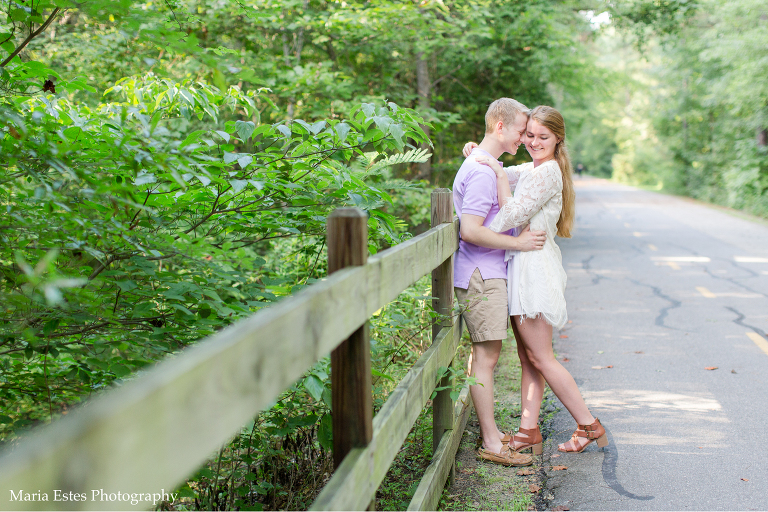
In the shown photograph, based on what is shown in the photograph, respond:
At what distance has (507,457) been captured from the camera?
11.8ft

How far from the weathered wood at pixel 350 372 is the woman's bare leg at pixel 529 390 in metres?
2.09

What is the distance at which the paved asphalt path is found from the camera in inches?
130

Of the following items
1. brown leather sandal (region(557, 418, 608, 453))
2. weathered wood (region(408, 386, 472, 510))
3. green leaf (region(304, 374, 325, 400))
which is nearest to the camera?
green leaf (region(304, 374, 325, 400))

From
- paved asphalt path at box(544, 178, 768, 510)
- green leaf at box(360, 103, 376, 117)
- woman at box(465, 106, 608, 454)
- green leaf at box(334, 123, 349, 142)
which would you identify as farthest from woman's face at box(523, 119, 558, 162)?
paved asphalt path at box(544, 178, 768, 510)

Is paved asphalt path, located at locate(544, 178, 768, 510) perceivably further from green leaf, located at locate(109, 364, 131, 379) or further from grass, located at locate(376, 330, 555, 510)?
green leaf, located at locate(109, 364, 131, 379)

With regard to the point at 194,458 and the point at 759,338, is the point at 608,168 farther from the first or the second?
the point at 194,458

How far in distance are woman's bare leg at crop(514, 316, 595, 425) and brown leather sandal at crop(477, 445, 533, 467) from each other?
1.31 feet

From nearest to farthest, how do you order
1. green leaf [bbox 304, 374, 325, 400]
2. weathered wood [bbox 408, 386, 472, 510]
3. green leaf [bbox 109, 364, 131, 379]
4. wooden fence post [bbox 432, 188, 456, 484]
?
green leaf [bbox 304, 374, 325, 400] < green leaf [bbox 109, 364, 131, 379] < weathered wood [bbox 408, 386, 472, 510] < wooden fence post [bbox 432, 188, 456, 484]

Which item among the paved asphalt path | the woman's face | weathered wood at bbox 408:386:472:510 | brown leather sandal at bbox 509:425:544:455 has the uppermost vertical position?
the woman's face

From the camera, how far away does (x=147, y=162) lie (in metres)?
2.02

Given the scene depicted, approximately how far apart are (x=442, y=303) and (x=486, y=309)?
316 mm

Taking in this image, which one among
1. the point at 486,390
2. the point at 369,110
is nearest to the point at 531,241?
the point at 486,390

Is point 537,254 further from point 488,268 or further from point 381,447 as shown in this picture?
point 381,447

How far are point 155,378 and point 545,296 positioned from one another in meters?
2.87
